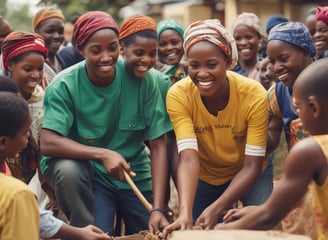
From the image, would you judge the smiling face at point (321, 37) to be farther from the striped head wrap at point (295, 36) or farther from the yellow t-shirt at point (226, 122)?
the yellow t-shirt at point (226, 122)

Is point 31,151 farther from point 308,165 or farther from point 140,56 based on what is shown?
point 308,165

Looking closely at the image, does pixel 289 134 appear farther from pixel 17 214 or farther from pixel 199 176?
pixel 17 214

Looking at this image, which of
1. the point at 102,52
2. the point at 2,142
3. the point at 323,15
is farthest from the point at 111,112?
the point at 323,15

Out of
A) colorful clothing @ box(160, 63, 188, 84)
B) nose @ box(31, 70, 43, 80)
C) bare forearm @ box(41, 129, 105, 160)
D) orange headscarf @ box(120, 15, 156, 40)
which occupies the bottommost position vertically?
bare forearm @ box(41, 129, 105, 160)

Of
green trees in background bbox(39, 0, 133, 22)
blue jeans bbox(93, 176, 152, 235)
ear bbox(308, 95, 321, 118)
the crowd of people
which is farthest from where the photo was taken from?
green trees in background bbox(39, 0, 133, 22)

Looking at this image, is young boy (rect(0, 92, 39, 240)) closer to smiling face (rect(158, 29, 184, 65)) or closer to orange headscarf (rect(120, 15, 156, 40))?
orange headscarf (rect(120, 15, 156, 40))

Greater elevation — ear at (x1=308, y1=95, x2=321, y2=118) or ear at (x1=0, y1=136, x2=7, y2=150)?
ear at (x1=308, y1=95, x2=321, y2=118)

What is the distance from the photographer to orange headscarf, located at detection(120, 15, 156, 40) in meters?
5.04

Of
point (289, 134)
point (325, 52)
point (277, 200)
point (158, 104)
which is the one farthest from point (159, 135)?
point (325, 52)

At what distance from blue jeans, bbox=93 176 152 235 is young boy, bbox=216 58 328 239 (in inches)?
62.9

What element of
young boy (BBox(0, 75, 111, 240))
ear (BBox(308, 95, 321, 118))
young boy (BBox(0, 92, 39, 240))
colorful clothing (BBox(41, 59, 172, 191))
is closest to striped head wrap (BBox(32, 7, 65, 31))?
colorful clothing (BBox(41, 59, 172, 191))

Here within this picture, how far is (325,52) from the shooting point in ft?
21.0

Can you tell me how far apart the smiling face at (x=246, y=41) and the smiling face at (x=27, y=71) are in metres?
2.30

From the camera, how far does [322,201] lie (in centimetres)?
332
